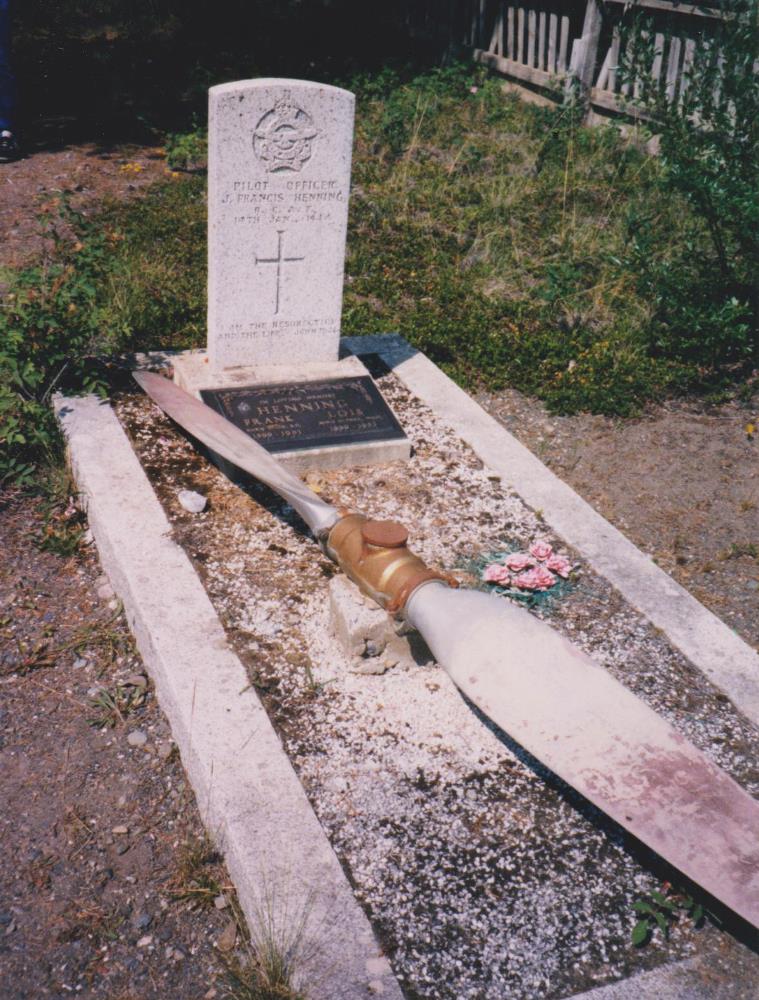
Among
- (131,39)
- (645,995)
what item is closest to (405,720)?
(645,995)

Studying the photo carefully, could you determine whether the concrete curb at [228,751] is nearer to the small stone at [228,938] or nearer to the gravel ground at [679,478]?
the small stone at [228,938]

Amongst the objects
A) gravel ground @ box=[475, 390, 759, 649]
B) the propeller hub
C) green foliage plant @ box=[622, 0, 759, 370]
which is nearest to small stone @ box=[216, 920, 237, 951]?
the propeller hub

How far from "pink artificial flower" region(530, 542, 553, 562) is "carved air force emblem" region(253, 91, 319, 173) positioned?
2048 millimetres

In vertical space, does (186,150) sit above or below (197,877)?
above

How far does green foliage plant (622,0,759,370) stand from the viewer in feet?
18.4

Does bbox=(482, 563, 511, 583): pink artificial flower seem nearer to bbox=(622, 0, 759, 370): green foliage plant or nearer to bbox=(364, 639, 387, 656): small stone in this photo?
bbox=(364, 639, 387, 656): small stone

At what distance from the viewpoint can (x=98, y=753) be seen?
321cm

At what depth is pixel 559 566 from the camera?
3830 mm

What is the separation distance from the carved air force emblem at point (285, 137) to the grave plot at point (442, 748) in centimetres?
141

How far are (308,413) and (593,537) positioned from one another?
147 centimetres

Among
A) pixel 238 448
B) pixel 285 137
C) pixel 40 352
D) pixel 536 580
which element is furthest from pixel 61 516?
pixel 536 580

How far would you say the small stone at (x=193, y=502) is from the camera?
4.04 m

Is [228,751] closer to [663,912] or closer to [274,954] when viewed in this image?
[274,954]

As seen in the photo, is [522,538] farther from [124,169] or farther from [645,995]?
[124,169]
